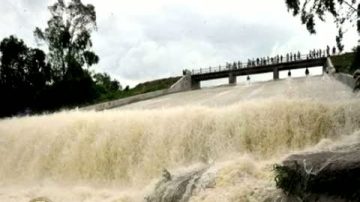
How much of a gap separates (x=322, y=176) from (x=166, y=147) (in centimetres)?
770

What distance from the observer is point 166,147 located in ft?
51.5

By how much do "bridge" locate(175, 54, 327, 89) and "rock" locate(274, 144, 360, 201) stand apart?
28.5m

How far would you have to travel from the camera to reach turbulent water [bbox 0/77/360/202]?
38.0 feet

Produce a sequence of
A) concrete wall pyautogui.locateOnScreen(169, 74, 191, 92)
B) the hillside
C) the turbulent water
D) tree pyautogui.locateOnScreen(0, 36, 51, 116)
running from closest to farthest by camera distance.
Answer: the turbulent water → the hillside → concrete wall pyautogui.locateOnScreen(169, 74, 191, 92) → tree pyautogui.locateOnScreen(0, 36, 51, 116)

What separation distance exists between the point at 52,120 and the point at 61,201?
6.82 m

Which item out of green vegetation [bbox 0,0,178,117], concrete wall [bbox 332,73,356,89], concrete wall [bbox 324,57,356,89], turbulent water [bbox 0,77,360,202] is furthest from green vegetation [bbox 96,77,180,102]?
turbulent water [bbox 0,77,360,202]

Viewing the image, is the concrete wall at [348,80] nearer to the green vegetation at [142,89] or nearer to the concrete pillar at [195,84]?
the green vegetation at [142,89]

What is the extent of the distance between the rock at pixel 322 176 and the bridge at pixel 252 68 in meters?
28.5

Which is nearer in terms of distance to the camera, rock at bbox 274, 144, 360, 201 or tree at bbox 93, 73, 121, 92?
rock at bbox 274, 144, 360, 201

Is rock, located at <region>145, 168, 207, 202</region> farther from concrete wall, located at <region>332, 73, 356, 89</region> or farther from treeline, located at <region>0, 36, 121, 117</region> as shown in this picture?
treeline, located at <region>0, 36, 121, 117</region>

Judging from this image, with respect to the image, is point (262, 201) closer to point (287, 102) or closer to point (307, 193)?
point (307, 193)

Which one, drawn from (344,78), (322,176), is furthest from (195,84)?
(322,176)

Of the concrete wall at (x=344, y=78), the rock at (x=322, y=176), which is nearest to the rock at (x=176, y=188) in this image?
the rock at (x=322, y=176)

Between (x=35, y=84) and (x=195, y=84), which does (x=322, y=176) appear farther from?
(x=35, y=84)
